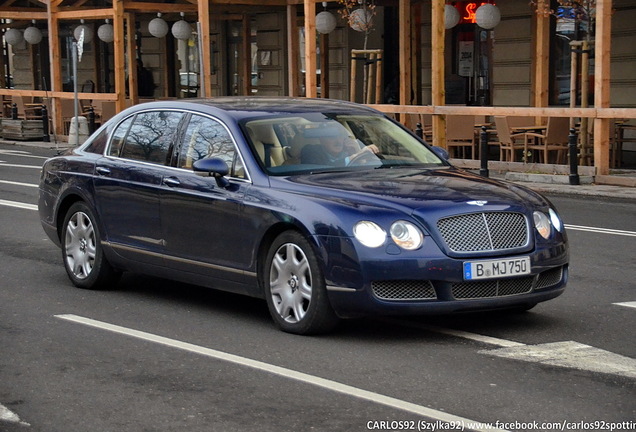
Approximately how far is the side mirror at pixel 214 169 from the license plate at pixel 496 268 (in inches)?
74.4

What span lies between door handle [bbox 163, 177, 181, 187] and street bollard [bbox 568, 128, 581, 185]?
1084cm

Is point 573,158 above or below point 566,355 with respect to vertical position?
above

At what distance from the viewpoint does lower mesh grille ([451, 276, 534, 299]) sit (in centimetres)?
750

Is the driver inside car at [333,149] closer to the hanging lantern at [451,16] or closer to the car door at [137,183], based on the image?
the car door at [137,183]

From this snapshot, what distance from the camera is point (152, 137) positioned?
945 centimetres

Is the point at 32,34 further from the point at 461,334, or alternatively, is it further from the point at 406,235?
the point at 406,235

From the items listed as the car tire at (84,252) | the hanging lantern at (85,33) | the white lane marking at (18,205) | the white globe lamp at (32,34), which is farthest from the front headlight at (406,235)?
the white globe lamp at (32,34)

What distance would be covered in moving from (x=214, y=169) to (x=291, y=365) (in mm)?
1893

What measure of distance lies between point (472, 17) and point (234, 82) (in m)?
10.8

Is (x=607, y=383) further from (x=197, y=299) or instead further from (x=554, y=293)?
(x=197, y=299)

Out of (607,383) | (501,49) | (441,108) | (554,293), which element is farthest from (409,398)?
(501,49)

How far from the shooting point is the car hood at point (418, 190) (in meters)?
7.59

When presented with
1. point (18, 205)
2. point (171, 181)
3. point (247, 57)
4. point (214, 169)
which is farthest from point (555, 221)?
point (247, 57)

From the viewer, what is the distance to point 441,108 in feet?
72.2
